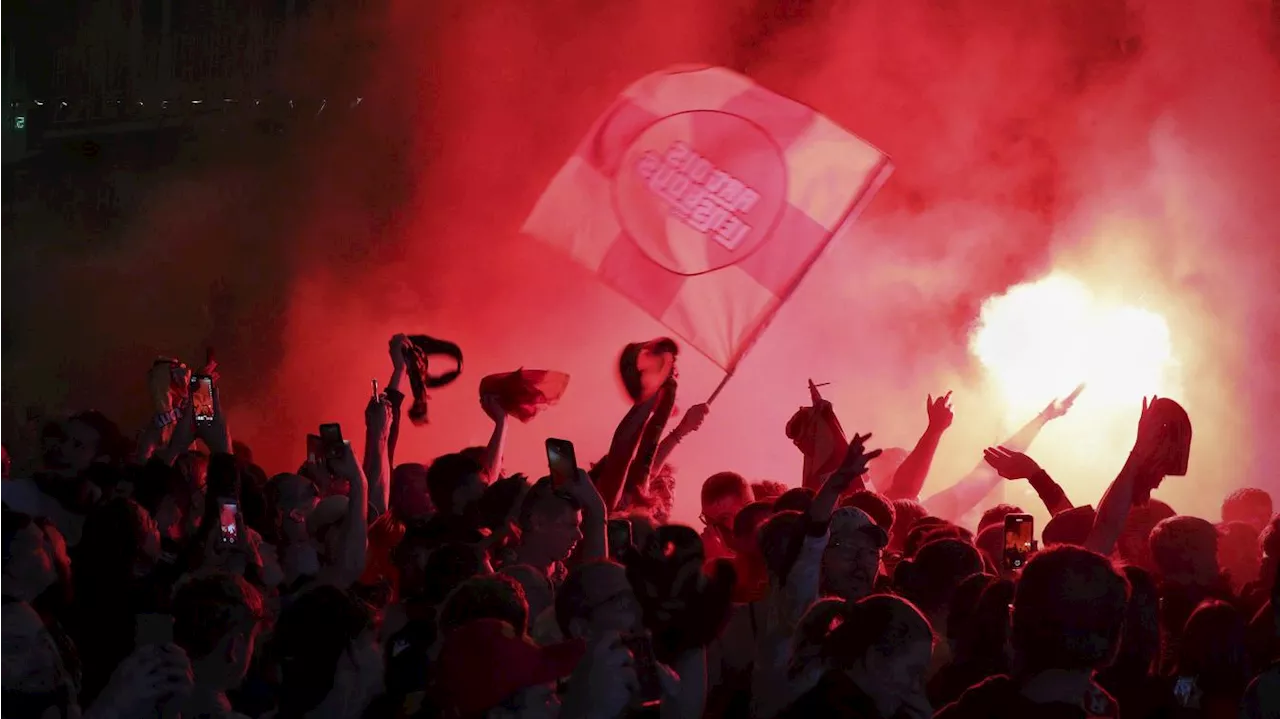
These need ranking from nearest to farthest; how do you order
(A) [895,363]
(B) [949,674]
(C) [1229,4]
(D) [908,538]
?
(B) [949,674] < (D) [908,538] < (C) [1229,4] < (A) [895,363]

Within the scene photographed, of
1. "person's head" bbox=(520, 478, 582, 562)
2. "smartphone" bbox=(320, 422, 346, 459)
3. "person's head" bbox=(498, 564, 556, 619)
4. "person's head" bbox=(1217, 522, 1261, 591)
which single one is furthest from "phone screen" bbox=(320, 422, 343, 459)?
"person's head" bbox=(1217, 522, 1261, 591)

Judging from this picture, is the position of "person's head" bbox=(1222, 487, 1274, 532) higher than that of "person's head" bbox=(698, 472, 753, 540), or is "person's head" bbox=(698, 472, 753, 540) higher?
"person's head" bbox=(1222, 487, 1274, 532)

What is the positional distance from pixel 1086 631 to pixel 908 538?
1655 mm

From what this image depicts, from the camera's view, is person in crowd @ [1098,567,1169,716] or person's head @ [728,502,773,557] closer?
person in crowd @ [1098,567,1169,716]

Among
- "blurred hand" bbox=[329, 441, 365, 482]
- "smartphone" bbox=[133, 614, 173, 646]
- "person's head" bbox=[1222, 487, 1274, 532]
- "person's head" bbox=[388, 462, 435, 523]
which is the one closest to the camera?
"smartphone" bbox=[133, 614, 173, 646]

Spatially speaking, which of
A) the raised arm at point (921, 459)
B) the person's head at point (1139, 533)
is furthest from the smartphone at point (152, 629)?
the raised arm at point (921, 459)

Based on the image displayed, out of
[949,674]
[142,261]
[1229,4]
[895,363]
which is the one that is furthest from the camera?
[142,261]

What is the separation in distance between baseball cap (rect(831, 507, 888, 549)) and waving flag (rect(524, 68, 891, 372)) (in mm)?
3412

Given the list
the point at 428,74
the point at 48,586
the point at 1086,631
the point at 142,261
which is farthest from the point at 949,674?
the point at 142,261

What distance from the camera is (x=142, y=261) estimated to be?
11914mm

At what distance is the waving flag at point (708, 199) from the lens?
711cm

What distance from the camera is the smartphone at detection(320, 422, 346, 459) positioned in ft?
13.7

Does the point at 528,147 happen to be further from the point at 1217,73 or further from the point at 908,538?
the point at 908,538

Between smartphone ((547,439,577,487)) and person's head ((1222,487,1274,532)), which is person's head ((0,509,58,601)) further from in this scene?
person's head ((1222,487,1274,532))
